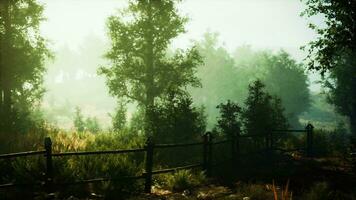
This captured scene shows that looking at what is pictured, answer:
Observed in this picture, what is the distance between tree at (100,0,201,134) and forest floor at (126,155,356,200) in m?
12.3

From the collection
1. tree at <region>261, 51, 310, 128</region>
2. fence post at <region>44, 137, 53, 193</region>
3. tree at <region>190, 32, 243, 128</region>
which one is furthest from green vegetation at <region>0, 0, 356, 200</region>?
tree at <region>190, 32, 243, 128</region>

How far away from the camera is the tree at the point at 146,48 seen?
2378 centimetres

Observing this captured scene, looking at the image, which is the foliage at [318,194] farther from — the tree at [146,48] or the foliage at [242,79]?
the foliage at [242,79]

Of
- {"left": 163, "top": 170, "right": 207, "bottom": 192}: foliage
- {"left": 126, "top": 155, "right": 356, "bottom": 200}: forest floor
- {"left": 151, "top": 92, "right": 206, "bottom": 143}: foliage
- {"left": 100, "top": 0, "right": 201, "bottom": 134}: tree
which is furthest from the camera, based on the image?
{"left": 100, "top": 0, "right": 201, "bottom": 134}: tree

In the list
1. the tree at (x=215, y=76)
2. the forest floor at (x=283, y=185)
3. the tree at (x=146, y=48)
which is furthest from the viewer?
the tree at (x=215, y=76)

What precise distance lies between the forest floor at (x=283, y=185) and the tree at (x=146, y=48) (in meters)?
12.3

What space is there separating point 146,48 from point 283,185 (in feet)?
52.5

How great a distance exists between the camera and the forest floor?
8.65m

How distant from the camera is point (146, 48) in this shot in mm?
24016

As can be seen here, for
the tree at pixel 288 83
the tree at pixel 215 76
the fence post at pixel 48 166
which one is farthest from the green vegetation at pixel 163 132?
the tree at pixel 215 76

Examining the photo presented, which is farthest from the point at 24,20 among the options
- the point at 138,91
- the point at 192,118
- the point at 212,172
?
the point at 212,172

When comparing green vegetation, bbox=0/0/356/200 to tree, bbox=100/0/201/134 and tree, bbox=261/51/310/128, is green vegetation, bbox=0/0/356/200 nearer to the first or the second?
tree, bbox=100/0/201/134

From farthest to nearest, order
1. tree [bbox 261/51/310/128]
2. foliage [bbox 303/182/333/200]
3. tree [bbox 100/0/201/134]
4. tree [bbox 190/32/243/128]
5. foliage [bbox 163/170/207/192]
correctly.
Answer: tree [bbox 190/32/243/128]
tree [bbox 261/51/310/128]
tree [bbox 100/0/201/134]
foliage [bbox 163/170/207/192]
foliage [bbox 303/182/333/200]

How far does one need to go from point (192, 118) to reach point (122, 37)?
32.0 feet
